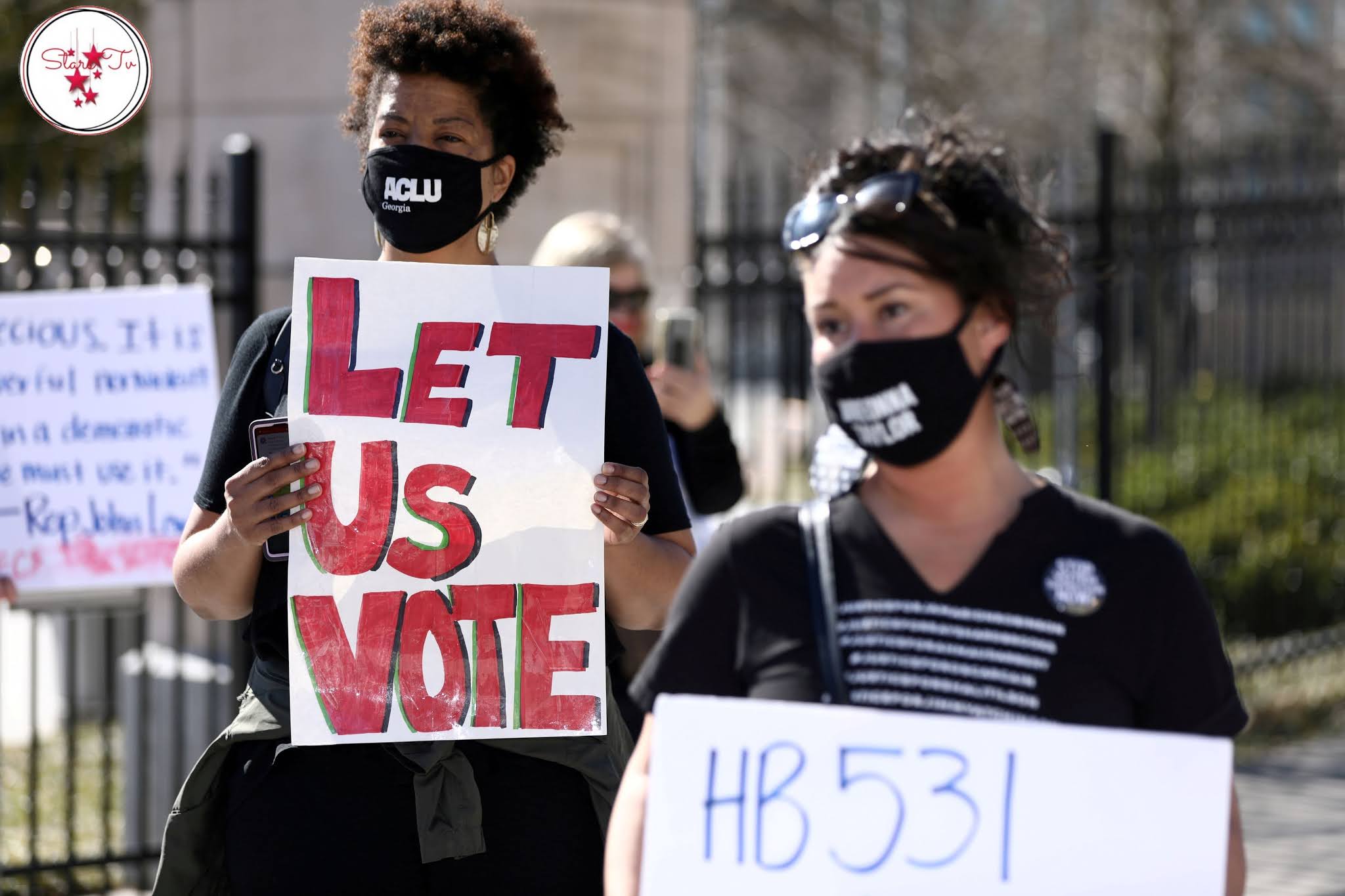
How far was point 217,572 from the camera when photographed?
253 centimetres

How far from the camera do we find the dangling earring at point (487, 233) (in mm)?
2781

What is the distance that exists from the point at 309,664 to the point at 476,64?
3.30 feet

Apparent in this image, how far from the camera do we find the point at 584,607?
262cm

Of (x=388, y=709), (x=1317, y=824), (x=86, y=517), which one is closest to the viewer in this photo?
(x=388, y=709)

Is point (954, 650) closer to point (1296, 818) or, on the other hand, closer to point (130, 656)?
point (1296, 818)

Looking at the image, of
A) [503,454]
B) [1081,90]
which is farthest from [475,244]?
[1081,90]

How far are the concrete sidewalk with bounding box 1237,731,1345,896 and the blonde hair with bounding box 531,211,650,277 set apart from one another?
313 centimetres

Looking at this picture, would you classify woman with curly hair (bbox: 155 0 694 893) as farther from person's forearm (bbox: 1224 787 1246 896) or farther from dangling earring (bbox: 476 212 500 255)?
person's forearm (bbox: 1224 787 1246 896)

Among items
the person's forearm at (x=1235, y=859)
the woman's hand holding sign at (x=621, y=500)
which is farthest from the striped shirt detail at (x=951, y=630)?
the woman's hand holding sign at (x=621, y=500)

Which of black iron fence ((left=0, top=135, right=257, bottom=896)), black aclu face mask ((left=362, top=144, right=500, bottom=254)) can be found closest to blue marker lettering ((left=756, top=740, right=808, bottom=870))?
black aclu face mask ((left=362, top=144, right=500, bottom=254))

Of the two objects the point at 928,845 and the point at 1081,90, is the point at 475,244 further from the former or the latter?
the point at 1081,90

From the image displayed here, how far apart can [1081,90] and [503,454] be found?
732 inches

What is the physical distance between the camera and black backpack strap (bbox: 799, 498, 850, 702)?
1.88 meters

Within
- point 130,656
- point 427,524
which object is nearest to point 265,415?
point 427,524
